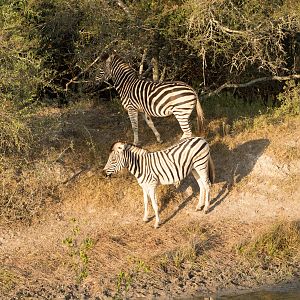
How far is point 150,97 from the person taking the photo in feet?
47.9

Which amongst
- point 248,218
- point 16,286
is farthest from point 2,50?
point 248,218

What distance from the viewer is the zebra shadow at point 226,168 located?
13633 millimetres

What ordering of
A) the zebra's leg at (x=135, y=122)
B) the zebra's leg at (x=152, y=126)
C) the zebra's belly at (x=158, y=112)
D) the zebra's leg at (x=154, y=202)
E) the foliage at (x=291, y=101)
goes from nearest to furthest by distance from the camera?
the zebra's leg at (x=154, y=202)
the zebra's belly at (x=158, y=112)
the zebra's leg at (x=135, y=122)
the zebra's leg at (x=152, y=126)
the foliage at (x=291, y=101)

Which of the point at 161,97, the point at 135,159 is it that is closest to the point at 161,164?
the point at 135,159

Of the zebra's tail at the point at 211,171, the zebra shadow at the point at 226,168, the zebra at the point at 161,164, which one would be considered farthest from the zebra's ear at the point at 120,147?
the zebra's tail at the point at 211,171

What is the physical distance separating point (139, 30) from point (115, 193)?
3.25 meters

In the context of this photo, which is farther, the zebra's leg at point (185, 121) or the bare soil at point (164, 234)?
the zebra's leg at point (185, 121)

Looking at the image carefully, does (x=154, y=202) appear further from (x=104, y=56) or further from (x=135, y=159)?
(x=104, y=56)

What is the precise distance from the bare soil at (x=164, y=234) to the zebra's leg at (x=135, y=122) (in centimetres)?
31

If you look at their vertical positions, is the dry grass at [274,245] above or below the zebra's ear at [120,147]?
below

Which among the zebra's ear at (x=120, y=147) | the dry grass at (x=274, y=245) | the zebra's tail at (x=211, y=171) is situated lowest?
the dry grass at (x=274, y=245)

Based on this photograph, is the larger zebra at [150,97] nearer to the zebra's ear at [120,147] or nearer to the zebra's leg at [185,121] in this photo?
the zebra's leg at [185,121]

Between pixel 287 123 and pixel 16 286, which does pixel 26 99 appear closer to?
pixel 16 286

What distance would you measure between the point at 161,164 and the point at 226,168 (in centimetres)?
165
